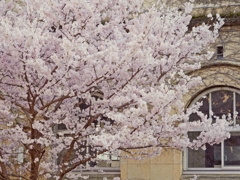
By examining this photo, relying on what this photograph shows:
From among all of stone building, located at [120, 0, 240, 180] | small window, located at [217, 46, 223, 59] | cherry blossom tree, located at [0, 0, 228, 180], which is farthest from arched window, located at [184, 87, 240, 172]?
cherry blossom tree, located at [0, 0, 228, 180]

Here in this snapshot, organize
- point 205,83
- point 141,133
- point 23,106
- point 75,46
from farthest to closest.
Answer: point 205,83
point 23,106
point 141,133
point 75,46

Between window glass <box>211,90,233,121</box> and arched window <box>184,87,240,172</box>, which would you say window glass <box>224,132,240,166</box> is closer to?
arched window <box>184,87,240,172</box>

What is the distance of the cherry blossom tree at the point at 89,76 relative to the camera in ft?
25.3

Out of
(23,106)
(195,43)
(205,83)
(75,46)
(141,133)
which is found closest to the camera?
(75,46)

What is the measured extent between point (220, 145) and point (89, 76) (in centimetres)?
532

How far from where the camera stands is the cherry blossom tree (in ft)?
25.3

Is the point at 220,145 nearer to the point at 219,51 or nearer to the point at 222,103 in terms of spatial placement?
the point at 222,103

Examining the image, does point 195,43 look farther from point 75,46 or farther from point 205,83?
point 75,46

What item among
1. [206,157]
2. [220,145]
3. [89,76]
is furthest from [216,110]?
[89,76]

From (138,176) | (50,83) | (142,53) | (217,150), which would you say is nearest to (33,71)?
(50,83)

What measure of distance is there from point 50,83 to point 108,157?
17.0ft

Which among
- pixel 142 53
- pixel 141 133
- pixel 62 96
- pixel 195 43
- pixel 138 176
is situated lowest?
pixel 138 176

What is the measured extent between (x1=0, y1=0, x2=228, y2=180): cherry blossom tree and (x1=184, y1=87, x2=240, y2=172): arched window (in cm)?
267

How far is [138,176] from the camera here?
40.0 feet
